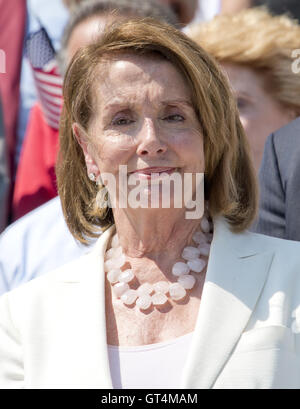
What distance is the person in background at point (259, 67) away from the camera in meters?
3.73

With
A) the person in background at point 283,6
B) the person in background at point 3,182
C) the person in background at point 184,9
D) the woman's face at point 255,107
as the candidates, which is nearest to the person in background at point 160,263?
the woman's face at point 255,107

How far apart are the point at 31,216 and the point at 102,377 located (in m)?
1.33

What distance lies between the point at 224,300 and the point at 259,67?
1.72 metres

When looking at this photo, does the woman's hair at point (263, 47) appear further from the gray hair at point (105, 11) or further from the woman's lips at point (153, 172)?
the woman's lips at point (153, 172)

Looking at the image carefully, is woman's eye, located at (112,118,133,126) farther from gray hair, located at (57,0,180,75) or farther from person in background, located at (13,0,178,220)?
gray hair, located at (57,0,180,75)

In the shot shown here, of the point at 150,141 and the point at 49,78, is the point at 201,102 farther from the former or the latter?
the point at 49,78

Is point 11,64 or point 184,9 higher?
point 184,9

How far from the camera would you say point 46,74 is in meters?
4.28

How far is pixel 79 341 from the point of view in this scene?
2342 millimetres

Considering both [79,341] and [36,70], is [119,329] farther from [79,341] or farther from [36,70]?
[36,70]

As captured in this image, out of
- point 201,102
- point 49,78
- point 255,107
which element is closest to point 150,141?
point 201,102

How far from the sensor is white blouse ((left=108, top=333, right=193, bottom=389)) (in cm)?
223
